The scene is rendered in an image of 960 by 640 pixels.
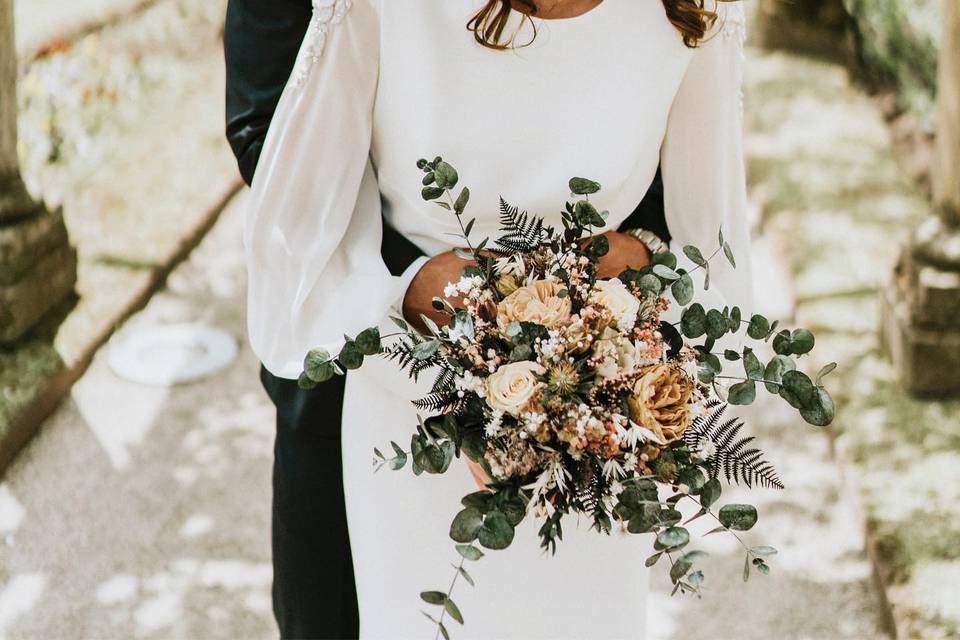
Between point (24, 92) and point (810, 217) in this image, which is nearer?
point (810, 217)

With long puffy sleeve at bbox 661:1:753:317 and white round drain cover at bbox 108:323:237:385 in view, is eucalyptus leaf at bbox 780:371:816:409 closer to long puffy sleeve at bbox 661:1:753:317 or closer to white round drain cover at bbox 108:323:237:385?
long puffy sleeve at bbox 661:1:753:317

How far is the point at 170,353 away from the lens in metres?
4.70

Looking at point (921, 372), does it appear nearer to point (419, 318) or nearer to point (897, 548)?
point (897, 548)

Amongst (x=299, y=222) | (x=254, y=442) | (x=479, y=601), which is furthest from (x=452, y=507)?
(x=254, y=442)

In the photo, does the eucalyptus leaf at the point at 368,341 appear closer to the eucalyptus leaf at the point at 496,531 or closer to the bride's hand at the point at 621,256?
the eucalyptus leaf at the point at 496,531

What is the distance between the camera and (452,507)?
2.06 m

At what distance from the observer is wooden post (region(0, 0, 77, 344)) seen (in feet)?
13.9

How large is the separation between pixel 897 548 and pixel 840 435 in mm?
729

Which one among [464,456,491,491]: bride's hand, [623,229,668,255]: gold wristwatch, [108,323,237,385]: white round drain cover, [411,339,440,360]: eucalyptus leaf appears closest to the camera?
[411,339,440,360]: eucalyptus leaf

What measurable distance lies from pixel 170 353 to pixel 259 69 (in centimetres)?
294

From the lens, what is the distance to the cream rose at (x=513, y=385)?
1559 millimetres

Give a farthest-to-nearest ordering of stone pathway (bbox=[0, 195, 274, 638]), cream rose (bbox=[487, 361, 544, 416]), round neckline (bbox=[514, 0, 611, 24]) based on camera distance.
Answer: stone pathway (bbox=[0, 195, 274, 638])
round neckline (bbox=[514, 0, 611, 24])
cream rose (bbox=[487, 361, 544, 416])

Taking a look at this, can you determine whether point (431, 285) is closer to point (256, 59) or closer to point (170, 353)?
point (256, 59)

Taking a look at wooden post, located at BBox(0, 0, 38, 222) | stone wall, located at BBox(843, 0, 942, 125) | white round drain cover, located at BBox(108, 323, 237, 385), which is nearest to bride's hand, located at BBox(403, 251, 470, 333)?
white round drain cover, located at BBox(108, 323, 237, 385)
